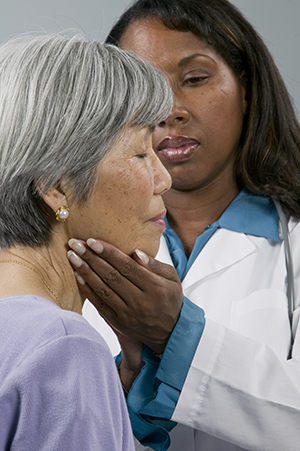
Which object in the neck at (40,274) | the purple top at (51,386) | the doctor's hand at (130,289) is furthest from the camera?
the doctor's hand at (130,289)

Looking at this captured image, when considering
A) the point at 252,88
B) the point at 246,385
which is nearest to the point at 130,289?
the point at 246,385

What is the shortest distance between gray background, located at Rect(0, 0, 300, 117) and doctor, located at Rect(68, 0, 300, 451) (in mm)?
655

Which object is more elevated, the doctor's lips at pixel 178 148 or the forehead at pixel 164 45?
the forehead at pixel 164 45

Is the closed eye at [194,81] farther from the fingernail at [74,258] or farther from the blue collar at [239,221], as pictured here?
the fingernail at [74,258]

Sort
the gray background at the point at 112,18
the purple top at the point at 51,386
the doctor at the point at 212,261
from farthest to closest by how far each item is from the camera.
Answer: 1. the gray background at the point at 112,18
2. the doctor at the point at 212,261
3. the purple top at the point at 51,386

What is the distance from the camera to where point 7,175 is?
2.42 feet

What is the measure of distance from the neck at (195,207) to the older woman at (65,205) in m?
0.43

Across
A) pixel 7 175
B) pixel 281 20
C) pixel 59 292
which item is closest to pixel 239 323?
pixel 59 292

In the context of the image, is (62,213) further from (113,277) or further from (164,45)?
(164,45)

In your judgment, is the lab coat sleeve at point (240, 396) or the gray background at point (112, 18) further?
the gray background at point (112, 18)

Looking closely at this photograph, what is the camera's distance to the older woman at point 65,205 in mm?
570

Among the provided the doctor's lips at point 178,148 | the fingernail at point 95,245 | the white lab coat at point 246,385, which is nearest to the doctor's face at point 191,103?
the doctor's lips at point 178,148

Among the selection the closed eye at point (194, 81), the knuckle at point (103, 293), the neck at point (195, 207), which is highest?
the closed eye at point (194, 81)

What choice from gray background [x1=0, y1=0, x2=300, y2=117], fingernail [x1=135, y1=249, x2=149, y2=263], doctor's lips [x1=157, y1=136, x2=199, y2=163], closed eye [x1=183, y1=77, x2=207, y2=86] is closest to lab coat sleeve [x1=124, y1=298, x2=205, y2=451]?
fingernail [x1=135, y1=249, x2=149, y2=263]
